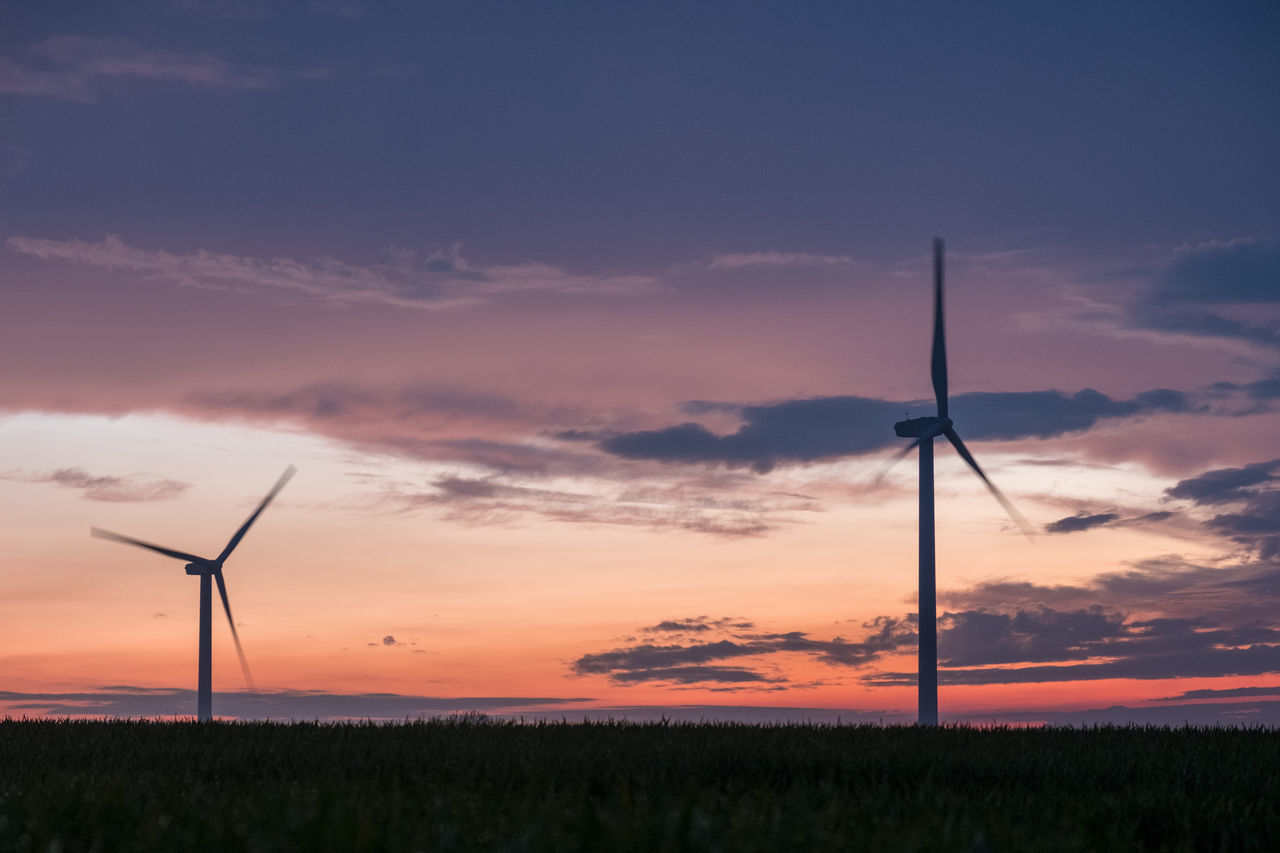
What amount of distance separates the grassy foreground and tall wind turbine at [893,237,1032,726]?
12.8 m

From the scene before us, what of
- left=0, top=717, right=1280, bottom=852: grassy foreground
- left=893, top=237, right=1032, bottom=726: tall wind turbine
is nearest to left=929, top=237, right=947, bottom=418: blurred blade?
left=893, top=237, right=1032, bottom=726: tall wind turbine

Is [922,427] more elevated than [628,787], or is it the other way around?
[922,427]

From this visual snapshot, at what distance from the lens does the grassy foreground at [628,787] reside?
50.8 feet

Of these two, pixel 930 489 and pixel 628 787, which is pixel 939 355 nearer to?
pixel 930 489

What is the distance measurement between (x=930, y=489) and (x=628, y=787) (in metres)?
33.1

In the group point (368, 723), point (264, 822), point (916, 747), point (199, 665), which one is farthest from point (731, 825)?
point (199, 665)

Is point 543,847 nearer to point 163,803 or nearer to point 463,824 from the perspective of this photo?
point 463,824

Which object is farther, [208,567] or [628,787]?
[208,567]

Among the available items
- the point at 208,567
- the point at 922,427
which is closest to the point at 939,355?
the point at 922,427

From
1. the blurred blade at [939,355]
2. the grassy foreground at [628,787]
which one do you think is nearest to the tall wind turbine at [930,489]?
the blurred blade at [939,355]

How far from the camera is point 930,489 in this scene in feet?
175

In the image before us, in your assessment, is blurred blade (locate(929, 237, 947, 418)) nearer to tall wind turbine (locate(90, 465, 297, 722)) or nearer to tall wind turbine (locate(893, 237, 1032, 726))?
tall wind turbine (locate(893, 237, 1032, 726))

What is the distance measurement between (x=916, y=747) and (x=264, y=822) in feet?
59.2

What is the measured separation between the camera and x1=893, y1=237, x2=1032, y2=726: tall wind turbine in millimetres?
51219
